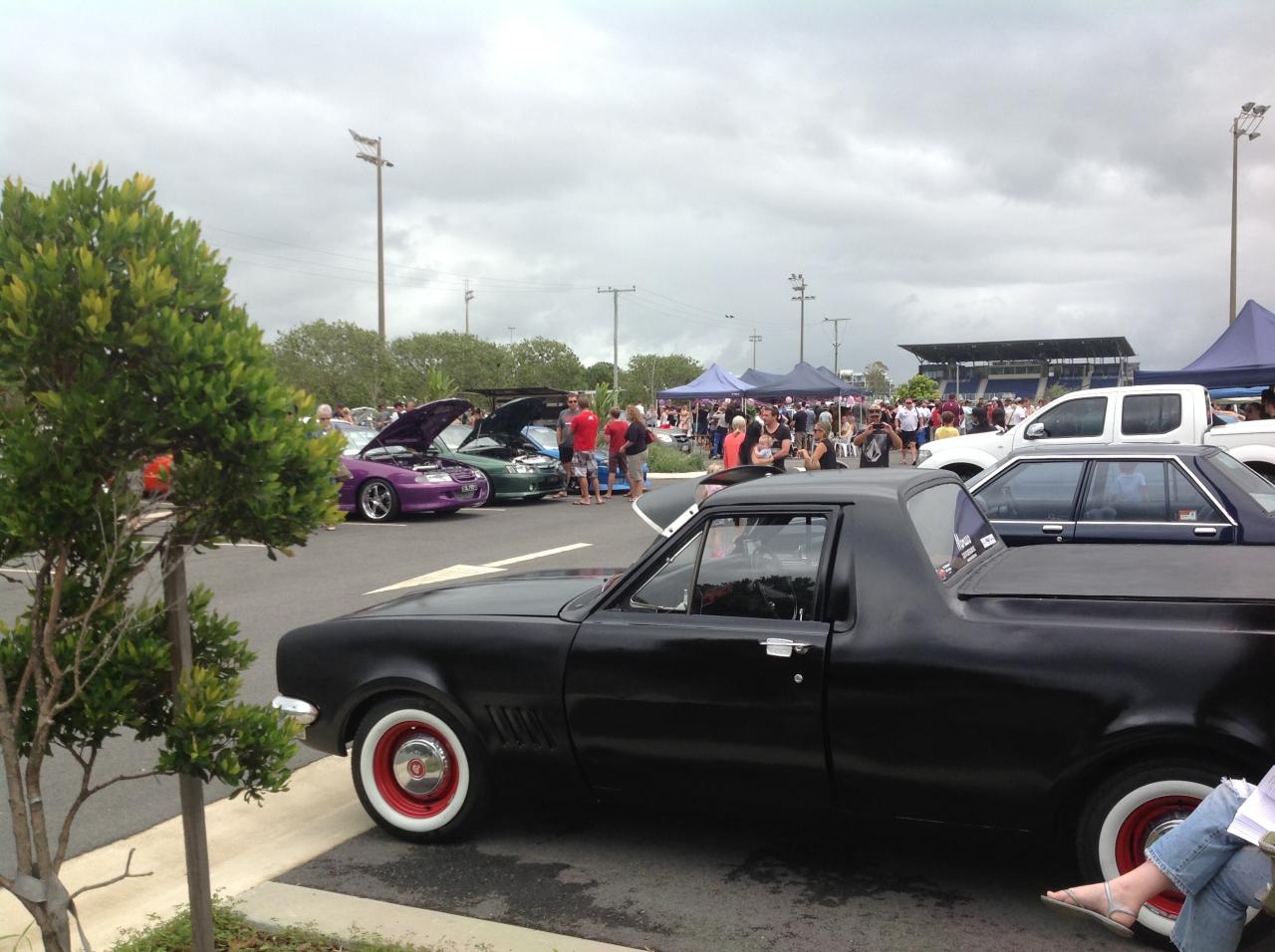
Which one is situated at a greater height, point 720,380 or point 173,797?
point 720,380

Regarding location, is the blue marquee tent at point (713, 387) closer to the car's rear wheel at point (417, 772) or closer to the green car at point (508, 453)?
the green car at point (508, 453)

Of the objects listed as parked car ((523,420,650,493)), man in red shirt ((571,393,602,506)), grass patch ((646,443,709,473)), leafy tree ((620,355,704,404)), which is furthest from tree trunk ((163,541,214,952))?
leafy tree ((620,355,704,404))

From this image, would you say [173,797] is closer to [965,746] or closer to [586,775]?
[586,775]

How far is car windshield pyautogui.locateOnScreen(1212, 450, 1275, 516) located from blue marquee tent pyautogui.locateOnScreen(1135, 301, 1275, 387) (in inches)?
453

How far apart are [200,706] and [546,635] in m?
1.70

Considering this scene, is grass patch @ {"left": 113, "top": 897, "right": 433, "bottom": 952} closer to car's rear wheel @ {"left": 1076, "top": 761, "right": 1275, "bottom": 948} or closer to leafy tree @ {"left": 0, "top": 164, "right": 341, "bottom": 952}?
leafy tree @ {"left": 0, "top": 164, "right": 341, "bottom": 952}

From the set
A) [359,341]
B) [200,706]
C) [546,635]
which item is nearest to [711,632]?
[546,635]

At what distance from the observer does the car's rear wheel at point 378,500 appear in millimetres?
15891

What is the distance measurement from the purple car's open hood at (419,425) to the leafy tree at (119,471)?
1277 cm

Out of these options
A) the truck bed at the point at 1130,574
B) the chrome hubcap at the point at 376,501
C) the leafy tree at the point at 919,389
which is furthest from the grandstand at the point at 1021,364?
the truck bed at the point at 1130,574

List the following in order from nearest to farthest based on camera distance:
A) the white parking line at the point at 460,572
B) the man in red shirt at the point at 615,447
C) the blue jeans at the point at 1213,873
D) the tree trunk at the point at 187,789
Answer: the blue jeans at the point at 1213,873 → the tree trunk at the point at 187,789 → the white parking line at the point at 460,572 → the man in red shirt at the point at 615,447

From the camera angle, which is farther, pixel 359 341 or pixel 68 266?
pixel 359 341

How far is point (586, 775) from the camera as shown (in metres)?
4.20

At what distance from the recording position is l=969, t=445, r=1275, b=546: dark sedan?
23.7 ft
